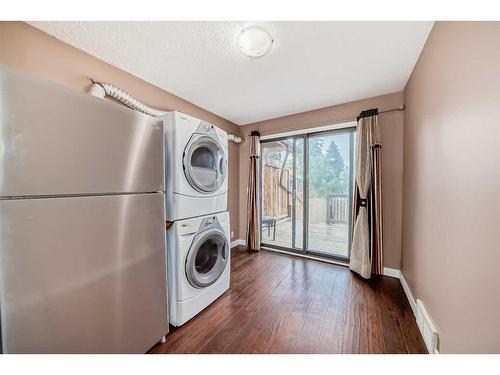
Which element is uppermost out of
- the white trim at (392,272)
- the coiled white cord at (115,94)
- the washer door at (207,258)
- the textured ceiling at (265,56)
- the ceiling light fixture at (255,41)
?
the textured ceiling at (265,56)

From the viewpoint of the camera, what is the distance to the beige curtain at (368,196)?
2.15 meters

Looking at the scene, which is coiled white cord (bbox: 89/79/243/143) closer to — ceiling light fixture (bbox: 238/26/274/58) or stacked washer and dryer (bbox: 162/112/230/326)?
stacked washer and dryer (bbox: 162/112/230/326)

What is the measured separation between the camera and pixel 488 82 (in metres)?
0.74

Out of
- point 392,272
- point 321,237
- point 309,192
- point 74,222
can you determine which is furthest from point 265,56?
point 392,272

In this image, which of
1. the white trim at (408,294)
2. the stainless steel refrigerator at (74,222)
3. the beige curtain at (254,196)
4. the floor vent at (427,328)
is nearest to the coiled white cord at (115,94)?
the stainless steel refrigerator at (74,222)

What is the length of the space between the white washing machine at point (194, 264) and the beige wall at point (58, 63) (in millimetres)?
1471

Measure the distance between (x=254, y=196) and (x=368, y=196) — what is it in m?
1.67

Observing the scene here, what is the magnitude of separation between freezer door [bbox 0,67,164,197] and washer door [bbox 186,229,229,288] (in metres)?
0.71

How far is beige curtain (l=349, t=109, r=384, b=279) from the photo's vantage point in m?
2.15

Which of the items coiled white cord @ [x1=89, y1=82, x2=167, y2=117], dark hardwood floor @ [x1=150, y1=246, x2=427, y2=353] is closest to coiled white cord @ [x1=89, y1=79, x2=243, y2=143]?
coiled white cord @ [x1=89, y1=82, x2=167, y2=117]

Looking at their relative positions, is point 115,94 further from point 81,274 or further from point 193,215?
point 81,274

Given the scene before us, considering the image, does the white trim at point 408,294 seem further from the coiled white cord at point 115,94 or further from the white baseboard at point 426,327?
the coiled white cord at point 115,94
